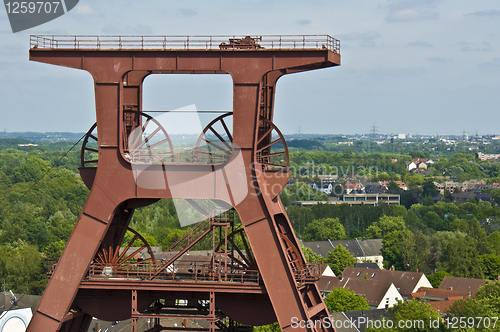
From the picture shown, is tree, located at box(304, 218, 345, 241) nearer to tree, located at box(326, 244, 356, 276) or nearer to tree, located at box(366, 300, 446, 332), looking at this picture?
tree, located at box(326, 244, 356, 276)

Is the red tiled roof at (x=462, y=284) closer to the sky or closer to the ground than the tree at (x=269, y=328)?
closer to the ground

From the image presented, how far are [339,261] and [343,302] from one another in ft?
108

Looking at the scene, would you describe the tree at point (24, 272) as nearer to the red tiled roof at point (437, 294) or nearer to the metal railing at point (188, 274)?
the red tiled roof at point (437, 294)

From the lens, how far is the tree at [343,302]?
7500 cm

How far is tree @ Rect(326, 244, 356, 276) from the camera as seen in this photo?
107 meters

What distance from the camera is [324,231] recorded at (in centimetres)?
13412

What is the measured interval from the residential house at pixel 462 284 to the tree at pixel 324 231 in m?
39.8

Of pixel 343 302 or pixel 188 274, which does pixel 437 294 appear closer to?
pixel 343 302

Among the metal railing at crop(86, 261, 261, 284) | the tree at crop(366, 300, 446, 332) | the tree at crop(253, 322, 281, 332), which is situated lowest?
the tree at crop(253, 322, 281, 332)

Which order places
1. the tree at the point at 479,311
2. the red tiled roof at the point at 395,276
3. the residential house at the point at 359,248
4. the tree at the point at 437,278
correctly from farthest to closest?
the residential house at the point at 359,248
the tree at the point at 437,278
the red tiled roof at the point at 395,276
the tree at the point at 479,311

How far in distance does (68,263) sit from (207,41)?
913 cm

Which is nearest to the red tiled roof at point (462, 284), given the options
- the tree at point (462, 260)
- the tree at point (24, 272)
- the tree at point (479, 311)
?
the tree at point (462, 260)

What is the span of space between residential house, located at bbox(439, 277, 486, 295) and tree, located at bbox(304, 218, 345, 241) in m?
39.8

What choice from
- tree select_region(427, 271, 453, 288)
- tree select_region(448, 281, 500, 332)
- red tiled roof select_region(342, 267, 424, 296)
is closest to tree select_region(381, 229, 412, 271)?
tree select_region(427, 271, 453, 288)
